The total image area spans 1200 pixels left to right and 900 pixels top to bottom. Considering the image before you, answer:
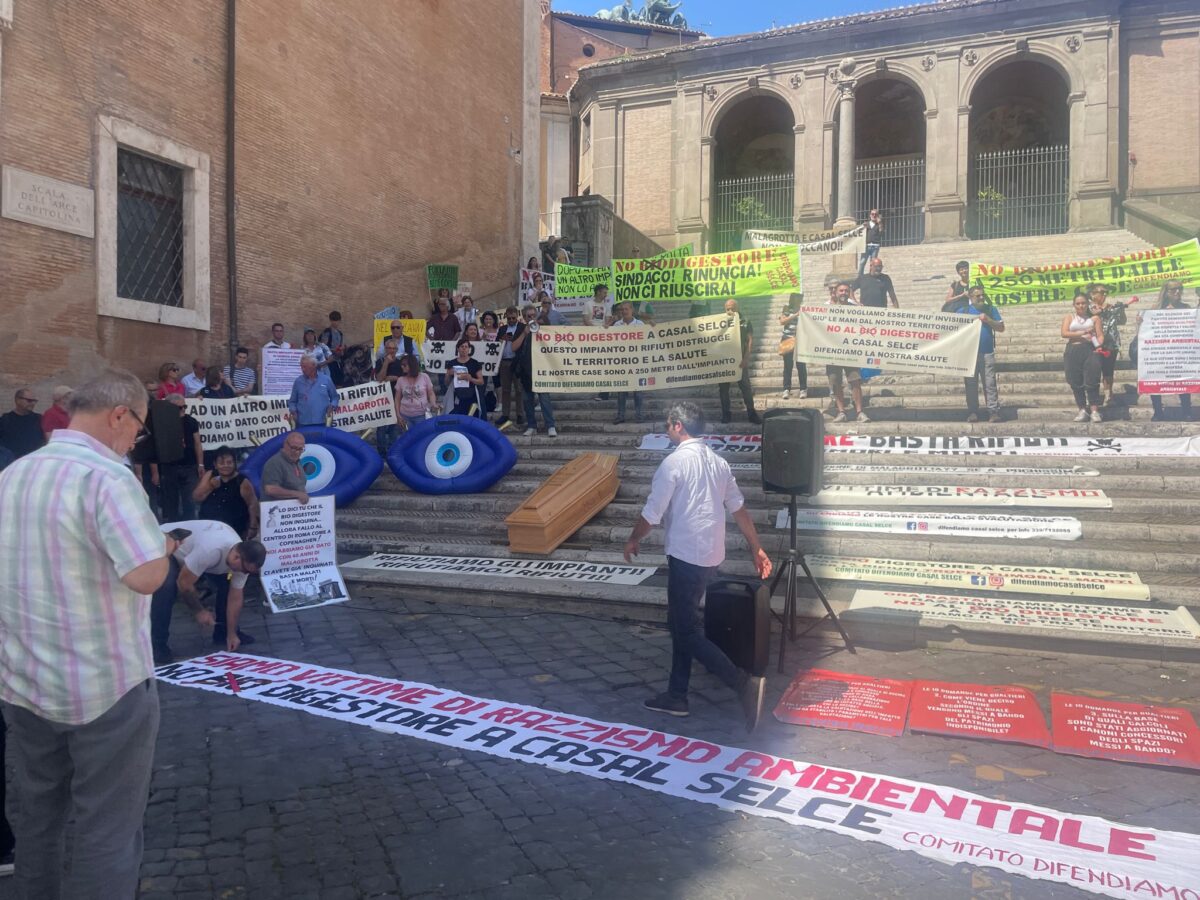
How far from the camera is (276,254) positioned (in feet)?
50.8

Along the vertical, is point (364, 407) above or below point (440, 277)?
below

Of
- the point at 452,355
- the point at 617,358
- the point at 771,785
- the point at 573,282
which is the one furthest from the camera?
the point at 573,282

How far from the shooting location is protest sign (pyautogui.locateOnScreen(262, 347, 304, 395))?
1397 centimetres

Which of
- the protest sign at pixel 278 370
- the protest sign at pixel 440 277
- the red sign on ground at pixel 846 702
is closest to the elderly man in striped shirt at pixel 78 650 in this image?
the red sign on ground at pixel 846 702

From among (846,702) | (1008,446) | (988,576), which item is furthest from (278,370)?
(846,702)

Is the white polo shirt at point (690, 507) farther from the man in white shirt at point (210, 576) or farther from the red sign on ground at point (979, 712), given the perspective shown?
the man in white shirt at point (210, 576)

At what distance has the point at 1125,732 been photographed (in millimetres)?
5219

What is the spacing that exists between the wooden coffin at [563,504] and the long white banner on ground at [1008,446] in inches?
54.5

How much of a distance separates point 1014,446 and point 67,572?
9429 mm

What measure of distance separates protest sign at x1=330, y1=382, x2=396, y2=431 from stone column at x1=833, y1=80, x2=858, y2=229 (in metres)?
18.8

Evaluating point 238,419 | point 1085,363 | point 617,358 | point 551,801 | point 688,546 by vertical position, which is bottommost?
point 551,801

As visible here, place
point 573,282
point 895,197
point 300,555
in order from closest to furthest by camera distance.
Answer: point 300,555 → point 573,282 → point 895,197

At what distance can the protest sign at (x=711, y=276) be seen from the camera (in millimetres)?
14969

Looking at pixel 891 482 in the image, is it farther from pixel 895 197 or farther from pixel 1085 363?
pixel 895 197
